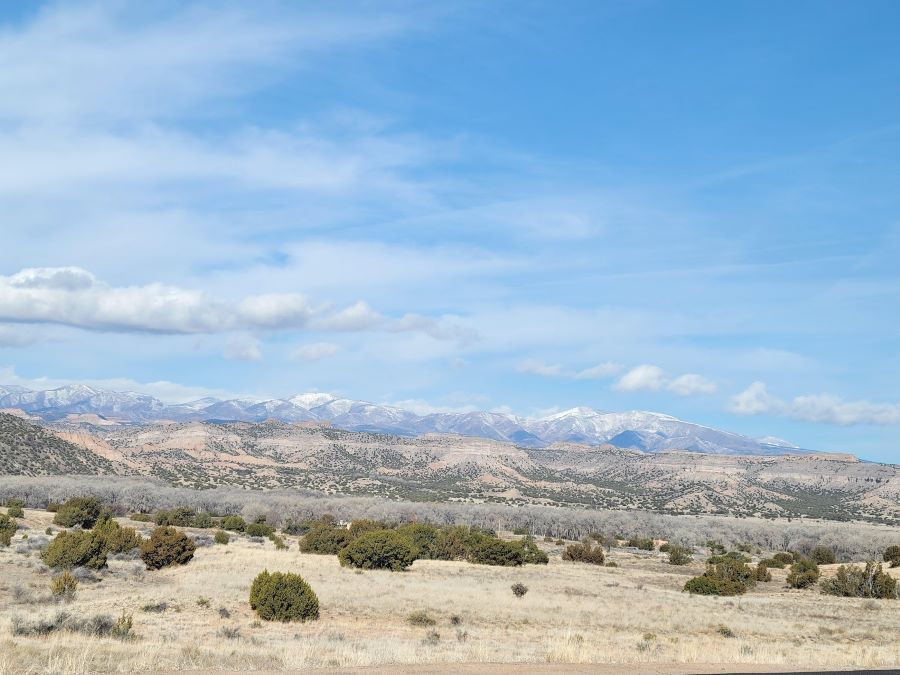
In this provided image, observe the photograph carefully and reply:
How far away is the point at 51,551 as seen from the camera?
32375mm

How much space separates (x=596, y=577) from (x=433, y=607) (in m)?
18.5

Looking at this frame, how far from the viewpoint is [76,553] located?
32.1 m

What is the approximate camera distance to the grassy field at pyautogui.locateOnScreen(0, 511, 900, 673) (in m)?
15.1

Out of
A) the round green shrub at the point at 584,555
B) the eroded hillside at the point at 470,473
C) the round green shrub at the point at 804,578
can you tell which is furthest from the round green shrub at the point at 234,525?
the eroded hillside at the point at 470,473

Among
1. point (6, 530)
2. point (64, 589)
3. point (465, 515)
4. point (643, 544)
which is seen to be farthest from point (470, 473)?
point (64, 589)

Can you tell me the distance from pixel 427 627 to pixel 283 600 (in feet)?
16.8

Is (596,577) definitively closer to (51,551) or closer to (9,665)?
(51,551)

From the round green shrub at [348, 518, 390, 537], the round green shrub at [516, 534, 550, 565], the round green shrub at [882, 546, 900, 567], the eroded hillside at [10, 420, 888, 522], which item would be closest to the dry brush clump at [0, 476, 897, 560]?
the round green shrub at [882, 546, 900, 567]

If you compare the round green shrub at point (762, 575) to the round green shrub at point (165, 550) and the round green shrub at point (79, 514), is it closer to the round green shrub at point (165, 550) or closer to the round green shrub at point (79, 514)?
the round green shrub at point (165, 550)

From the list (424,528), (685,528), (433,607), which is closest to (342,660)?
(433,607)

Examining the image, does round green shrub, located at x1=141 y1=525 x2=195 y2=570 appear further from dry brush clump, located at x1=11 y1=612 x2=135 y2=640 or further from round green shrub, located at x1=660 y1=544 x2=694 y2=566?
round green shrub, located at x1=660 y1=544 x2=694 y2=566

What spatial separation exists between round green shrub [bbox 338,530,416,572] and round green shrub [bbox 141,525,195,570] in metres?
8.50

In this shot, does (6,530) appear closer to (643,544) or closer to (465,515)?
(643,544)

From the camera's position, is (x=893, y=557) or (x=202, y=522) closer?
(x=893, y=557)
